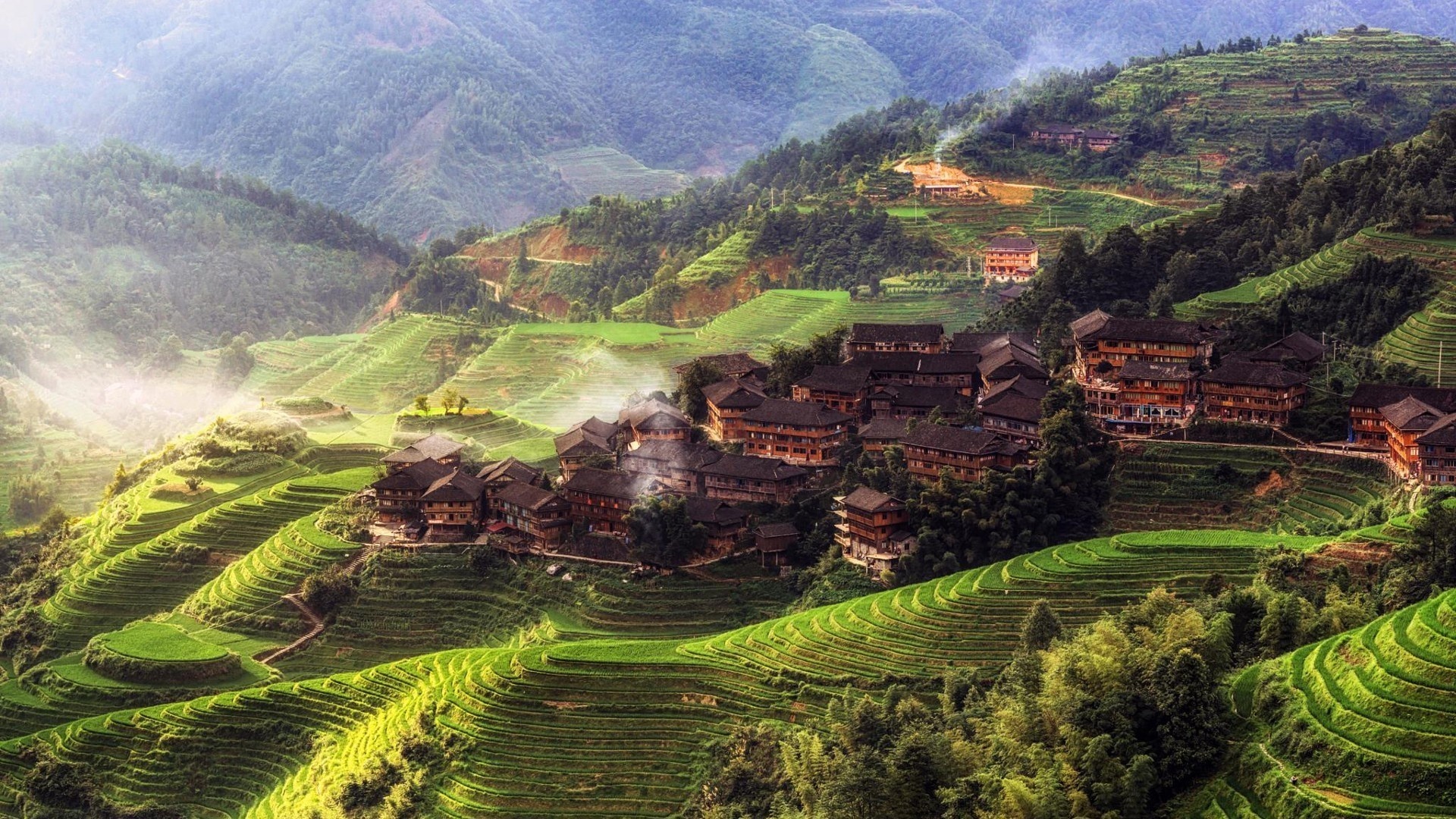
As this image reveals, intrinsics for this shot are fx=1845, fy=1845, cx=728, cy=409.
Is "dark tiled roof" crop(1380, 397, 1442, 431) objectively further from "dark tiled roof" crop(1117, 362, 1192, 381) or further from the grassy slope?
the grassy slope

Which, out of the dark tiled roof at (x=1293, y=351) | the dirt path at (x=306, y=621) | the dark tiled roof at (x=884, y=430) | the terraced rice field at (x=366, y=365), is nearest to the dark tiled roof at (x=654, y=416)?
the dark tiled roof at (x=884, y=430)

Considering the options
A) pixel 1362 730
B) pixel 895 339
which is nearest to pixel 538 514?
pixel 895 339

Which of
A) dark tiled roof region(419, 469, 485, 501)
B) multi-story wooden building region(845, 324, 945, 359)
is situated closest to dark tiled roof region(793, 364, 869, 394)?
multi-story wooden building region(845, 324, 945, 359)

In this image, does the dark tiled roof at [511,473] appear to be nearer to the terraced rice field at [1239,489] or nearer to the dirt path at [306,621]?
the dirt path at [306,621]

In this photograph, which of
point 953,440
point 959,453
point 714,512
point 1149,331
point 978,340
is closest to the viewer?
point 959,453

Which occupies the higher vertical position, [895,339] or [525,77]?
[525,77]

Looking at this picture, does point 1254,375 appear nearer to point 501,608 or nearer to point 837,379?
point 837,379
